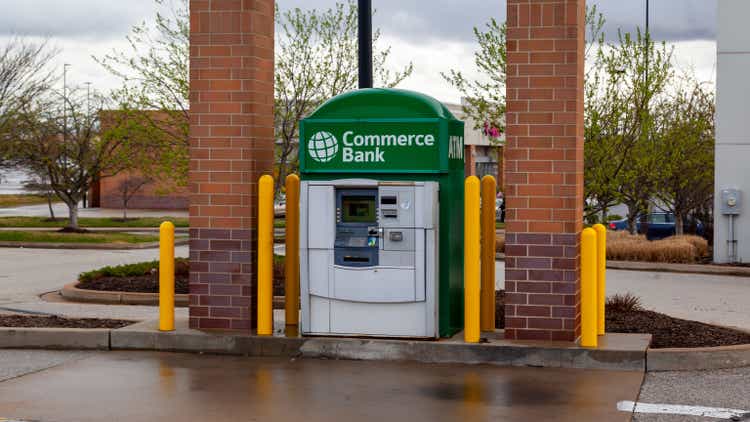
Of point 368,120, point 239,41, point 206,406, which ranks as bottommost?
point 206,406

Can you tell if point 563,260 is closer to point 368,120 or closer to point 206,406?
point 368,120

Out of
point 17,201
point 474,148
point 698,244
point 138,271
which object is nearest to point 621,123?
point 698,244

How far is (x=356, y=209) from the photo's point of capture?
10.2m

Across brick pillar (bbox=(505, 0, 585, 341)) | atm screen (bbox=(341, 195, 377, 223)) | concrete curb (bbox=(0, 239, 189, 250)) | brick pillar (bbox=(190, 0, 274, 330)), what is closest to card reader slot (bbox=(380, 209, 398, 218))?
atm screen (bbox=(341, 195, 377, 223))

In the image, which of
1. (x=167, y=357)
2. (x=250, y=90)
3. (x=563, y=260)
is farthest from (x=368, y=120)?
(x=167, y=357)

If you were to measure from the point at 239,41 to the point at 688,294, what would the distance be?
9.62 metres

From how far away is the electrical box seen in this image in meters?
21.1

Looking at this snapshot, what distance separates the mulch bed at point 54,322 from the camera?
11.4 metres

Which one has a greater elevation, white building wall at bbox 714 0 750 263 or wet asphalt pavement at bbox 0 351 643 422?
white building wall at bbox 714 0 750 263

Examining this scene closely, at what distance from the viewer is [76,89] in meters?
34.5

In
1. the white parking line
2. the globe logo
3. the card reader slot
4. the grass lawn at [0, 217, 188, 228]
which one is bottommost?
the white parking line

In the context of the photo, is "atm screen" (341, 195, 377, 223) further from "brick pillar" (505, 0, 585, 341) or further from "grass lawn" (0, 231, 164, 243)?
"grass lawn" (0, 231, 164, 243)

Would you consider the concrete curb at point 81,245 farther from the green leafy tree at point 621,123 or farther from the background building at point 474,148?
the background building at point 474,148

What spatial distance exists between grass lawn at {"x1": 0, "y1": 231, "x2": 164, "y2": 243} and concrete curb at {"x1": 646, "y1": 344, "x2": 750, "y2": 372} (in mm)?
21055
